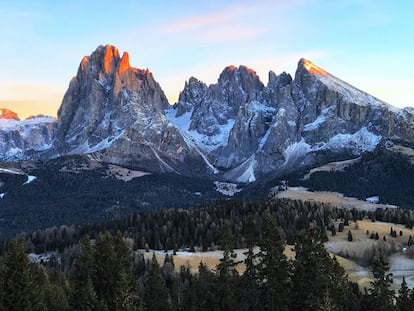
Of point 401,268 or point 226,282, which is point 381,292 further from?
point 401,268

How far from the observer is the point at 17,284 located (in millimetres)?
59906

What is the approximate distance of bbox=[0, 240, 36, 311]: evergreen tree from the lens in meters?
59.3

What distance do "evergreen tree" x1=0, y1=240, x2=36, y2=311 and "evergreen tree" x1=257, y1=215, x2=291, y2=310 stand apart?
30902 millimetres

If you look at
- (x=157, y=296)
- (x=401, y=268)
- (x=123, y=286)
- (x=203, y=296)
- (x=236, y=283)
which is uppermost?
(x=123, y=286)

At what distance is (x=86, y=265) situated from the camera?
92.7 metres

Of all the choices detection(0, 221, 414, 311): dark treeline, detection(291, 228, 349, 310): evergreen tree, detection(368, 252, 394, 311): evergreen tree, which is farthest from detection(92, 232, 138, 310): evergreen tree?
detection(368, 252, 394, 311): evergreen tree

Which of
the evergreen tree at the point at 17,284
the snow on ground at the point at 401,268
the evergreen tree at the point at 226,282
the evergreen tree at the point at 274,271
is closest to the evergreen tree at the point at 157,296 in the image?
the evergreen tree at the point at 226,282

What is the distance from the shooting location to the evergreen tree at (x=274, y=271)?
252 feet

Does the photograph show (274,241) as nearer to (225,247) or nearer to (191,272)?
(225,247)

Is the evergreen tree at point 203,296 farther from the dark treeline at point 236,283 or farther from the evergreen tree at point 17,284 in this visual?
the evergreen tree at point 17,284

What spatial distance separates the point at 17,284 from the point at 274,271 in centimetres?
3364

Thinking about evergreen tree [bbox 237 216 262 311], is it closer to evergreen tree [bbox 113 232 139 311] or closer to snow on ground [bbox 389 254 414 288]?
evergreen tree [bbox 113 232 139 311]

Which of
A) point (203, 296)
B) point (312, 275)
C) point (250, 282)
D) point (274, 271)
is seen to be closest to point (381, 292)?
point (312, 275)

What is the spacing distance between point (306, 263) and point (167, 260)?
9012 cm
